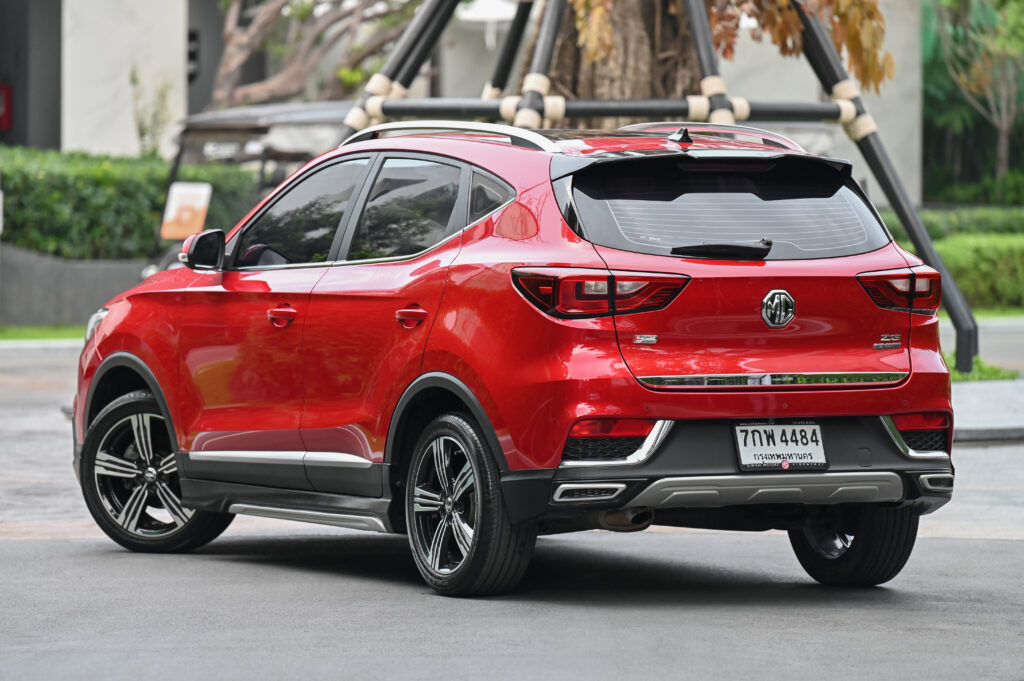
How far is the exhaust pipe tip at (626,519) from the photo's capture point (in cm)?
705

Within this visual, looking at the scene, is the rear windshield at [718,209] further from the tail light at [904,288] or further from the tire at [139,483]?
the tire at [139,483]

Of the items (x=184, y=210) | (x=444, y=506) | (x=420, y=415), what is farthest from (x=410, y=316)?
(x=184, y=210)

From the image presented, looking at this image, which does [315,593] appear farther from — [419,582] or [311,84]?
[311,84]

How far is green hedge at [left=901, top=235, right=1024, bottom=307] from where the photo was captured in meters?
33.0

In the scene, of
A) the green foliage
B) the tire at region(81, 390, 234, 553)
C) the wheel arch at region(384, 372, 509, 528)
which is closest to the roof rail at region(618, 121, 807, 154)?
the wheel arch at region(384, 372, 509, 528)

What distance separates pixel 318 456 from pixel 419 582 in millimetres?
650

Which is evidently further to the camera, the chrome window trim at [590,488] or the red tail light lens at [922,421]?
the red tail light lens at [922,421]

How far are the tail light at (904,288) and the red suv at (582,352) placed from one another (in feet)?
0.04

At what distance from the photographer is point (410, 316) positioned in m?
7.38

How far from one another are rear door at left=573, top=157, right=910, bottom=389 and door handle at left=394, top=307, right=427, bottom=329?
77 cm

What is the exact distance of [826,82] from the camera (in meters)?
17.1

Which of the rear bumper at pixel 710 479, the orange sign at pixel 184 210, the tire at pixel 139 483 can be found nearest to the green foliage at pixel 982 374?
the tire at pixel 139 483

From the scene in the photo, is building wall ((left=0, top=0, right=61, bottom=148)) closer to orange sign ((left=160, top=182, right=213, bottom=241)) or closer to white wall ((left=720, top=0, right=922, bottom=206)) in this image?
orange sign ((left=160, top=182, right=213, bottom=241))

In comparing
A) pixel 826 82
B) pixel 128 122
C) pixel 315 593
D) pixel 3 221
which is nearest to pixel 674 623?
pixel 315 593
